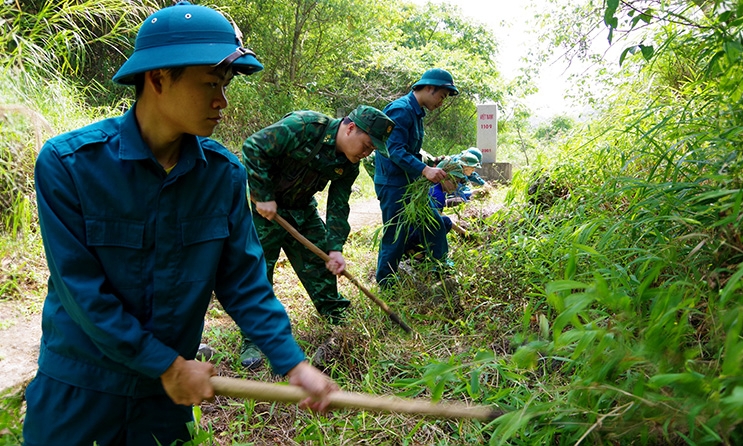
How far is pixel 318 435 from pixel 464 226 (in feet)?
9.95

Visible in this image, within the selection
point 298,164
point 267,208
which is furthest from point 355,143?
point 267,208

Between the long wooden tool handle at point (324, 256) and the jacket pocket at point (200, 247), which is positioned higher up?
the jacket pocket at point (200, 247)

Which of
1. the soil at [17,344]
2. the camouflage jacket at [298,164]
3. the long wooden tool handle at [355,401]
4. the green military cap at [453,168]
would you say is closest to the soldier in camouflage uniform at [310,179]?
the camouflage jacket at [298,164]

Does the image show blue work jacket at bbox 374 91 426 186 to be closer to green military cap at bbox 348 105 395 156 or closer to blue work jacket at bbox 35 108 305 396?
green military cap at bbox 348 105 395 156

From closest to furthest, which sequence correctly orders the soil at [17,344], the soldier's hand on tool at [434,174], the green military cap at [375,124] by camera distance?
the soil at [17,344] < the green military cap at [375,124] < the soldier's hand on tool at [434,174]

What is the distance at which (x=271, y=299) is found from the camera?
1.71 meters

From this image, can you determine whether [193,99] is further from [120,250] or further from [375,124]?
[375,124]

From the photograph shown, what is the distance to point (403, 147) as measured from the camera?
404 centimetres

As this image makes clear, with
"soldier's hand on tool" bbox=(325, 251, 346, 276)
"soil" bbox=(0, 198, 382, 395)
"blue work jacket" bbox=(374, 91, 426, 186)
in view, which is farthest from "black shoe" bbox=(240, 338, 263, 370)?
"blue work jacket" bbox=(374, 91, 426, 186)

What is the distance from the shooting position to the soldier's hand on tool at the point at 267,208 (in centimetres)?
325

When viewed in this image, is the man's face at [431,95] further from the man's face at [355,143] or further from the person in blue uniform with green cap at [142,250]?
the person in blue uniform with green cap at [142,250]

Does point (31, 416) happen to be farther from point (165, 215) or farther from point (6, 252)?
point (6, 252)

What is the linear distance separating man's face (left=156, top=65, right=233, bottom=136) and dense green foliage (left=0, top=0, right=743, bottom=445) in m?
0.89

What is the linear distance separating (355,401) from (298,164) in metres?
2.14
